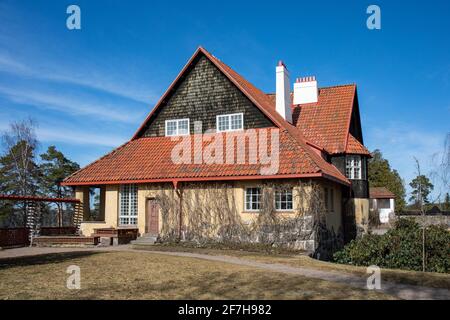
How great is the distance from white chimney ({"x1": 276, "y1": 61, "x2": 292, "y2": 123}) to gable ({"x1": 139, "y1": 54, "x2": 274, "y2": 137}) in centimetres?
319

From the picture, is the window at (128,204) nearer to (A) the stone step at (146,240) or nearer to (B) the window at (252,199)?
(A) the stone step at (146,240)

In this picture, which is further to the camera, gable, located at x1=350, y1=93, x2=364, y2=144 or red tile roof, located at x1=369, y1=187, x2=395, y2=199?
red tile roof, located at x1=369, y1=187, x2=395, y2=199

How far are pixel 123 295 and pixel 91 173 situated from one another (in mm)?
15605

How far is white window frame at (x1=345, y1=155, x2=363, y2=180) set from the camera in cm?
2472

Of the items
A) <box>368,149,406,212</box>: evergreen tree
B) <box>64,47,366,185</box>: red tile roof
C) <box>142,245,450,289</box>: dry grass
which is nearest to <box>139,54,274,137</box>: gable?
<box>64,47,366,185</box>: red tile roof

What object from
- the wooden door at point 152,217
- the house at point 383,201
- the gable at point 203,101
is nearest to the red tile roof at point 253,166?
the gable at point 203,101

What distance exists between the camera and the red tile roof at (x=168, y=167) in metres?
19.1

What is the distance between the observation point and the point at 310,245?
18.6 meters

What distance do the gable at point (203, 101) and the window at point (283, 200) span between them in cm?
408

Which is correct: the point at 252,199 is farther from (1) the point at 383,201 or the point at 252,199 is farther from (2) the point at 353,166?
(1) the point at 383,201

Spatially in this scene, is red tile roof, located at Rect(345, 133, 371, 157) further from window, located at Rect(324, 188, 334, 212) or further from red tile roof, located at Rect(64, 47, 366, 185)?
window, located at Rect(324, 188, 334, 212)
